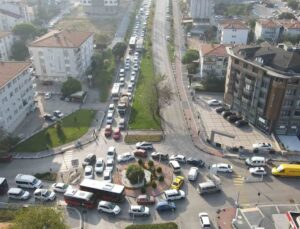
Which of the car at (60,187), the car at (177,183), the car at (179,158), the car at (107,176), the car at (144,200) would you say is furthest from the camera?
the car at (179,158)

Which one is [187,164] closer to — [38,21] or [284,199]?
[284,199]

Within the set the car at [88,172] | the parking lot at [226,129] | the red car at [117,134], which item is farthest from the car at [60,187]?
the parking lot at [226,129]

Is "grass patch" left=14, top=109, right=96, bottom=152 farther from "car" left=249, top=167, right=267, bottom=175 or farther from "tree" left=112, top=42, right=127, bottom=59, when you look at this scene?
"car" left=249, top=167, right=267, bottom=175

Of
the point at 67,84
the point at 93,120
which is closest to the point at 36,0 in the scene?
the point at 67,84

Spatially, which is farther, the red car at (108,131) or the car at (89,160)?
the red car at (108,131)

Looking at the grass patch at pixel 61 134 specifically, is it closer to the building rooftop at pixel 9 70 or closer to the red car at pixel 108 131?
the red car at pixel 108 131

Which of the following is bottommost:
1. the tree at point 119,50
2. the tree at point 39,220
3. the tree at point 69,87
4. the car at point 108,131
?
the car at point 108,131

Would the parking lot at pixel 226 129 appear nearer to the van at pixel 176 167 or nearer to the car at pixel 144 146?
the car at pixel 144 146

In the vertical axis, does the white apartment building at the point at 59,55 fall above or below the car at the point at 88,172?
above

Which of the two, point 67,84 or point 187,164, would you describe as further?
point 67,84

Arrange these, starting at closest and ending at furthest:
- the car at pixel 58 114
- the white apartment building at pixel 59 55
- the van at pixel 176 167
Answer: the van at pixel 176 167, the car at pixel 58 114, the white apartment building at pixel 59 55
